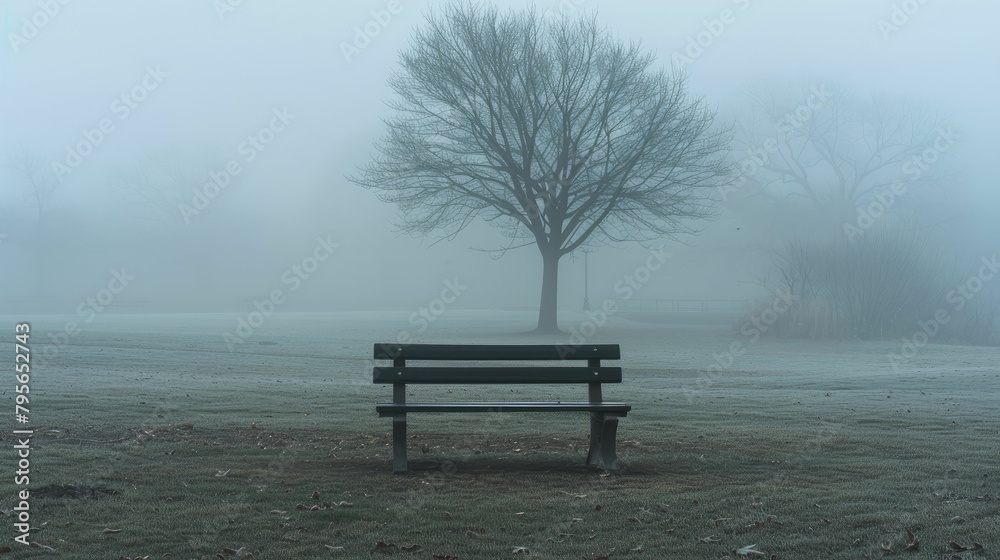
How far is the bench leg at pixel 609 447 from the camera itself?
7.44 m

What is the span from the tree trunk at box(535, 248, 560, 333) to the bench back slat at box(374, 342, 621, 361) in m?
29.8

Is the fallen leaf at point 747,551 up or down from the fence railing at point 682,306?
down

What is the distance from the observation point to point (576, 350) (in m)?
7.33

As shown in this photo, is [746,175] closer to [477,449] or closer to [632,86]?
[632,86]

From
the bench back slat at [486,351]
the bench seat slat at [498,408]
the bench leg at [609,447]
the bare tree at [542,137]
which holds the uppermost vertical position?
the bare tree at [542,137]

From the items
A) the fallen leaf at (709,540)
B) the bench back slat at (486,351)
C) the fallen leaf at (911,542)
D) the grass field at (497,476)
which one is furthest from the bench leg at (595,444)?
the fallen leaf at (911,542)

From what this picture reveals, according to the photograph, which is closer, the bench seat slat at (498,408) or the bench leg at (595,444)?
the bench seat slat at (498,408)

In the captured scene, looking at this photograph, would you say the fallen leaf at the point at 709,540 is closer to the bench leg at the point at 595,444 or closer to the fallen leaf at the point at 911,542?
the fallen leaf at the point at 911,542

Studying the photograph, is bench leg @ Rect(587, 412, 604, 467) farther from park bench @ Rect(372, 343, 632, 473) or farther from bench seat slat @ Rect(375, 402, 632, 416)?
bench seat slat @ Rect(375, 402, 632, 416)

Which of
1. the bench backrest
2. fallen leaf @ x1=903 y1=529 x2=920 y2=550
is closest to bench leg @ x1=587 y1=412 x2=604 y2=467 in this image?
the bench backrest

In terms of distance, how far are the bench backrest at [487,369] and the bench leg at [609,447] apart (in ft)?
1.20

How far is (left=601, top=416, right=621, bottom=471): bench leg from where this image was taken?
744 centimetres

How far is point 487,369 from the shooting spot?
723 cm

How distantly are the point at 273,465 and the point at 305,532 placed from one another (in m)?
2.27
